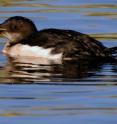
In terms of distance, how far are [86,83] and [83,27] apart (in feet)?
20.4

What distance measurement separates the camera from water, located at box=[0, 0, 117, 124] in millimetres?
12633

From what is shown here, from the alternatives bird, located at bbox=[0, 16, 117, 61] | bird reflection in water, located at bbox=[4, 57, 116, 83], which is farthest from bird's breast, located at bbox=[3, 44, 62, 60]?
bird reflection in water, located at bbox=[4, 57, 116, 83]

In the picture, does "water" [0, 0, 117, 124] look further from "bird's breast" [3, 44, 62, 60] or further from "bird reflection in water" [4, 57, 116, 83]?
"bird's breast" [3, 44, 62, 60]

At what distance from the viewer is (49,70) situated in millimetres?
16703

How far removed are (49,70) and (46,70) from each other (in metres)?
0.05

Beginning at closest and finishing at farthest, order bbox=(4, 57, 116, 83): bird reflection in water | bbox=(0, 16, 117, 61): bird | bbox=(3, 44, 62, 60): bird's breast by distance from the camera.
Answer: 1. bbox=(4, 57, 116, 83): bird reflection in water
2. bbox=(0, 16, 117, 61): bird
3. bbox=(3, 44, 62, 60): bird's breast

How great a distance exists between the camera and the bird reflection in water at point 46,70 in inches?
614

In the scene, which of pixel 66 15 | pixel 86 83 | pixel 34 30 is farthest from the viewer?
pixel 66 15
